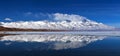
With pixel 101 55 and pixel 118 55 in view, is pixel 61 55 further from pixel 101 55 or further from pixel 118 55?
pixel 118 55

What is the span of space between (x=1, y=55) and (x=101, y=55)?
21.0 feet

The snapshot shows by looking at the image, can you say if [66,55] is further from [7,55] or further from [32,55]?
[7,55]

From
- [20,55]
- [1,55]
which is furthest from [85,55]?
[1,55]

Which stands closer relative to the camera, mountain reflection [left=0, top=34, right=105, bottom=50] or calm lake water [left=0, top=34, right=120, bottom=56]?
calm lake water [left=0, top=34, right=120, bottom=56]

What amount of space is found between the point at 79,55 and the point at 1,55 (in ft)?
16.3

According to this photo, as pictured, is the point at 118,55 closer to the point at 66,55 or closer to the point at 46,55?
the point at 66,55

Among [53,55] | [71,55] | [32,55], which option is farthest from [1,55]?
[71,55]

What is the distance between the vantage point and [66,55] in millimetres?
16109

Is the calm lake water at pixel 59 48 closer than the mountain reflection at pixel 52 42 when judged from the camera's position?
Yes

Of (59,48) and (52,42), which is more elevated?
(52,42)

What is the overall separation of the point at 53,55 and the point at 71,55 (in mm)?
1156

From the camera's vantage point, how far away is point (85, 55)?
53.4 ft

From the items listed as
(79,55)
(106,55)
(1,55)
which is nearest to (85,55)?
(79,55)

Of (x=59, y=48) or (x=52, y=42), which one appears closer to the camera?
(x=59, y=48)
